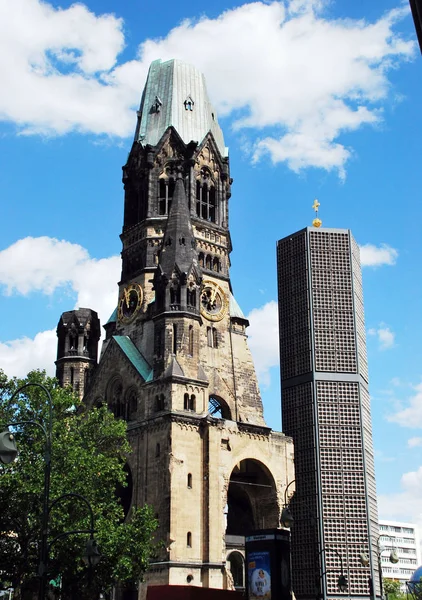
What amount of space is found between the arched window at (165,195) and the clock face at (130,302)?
291 inches

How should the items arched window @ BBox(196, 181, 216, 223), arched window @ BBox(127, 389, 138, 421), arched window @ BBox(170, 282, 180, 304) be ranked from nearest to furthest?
arched window @ BBox(127, 389, 138, 421) < arched window @ BBox(170, 282, 180, 304) < arched window @ BBox(196, 181, 216, 223)

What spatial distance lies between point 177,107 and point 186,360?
27.9m

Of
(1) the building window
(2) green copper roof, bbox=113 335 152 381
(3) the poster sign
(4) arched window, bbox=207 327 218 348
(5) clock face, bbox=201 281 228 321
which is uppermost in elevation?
(5) clock face, bbox=201 281 228 321

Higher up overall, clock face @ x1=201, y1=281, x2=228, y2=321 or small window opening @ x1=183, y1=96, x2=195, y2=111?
small window opening @ x1=183, y1=96, x2=195, y2=111

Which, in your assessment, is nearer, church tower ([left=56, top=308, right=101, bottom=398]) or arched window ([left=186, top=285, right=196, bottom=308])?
arched window ([left=186, top=285, right=196, bottom=308])

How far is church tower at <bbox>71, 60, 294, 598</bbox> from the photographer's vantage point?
5875 centimetres

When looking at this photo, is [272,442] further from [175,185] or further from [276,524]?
[175,185]

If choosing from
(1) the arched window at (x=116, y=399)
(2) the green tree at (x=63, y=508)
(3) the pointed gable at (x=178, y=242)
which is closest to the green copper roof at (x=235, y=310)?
(3) the pointed gable at (x=178, y=242)

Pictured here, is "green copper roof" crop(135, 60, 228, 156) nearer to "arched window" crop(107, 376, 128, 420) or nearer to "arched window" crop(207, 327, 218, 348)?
"arched window" crop(207, 327, 218, 348)

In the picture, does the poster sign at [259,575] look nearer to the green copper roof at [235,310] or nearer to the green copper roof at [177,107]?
the green copper roof at [235,310]

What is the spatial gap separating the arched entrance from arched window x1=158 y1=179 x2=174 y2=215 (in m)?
23.6

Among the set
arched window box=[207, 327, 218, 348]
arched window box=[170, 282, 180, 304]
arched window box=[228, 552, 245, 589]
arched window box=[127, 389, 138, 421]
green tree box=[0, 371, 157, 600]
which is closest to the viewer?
green tree box=[0, 371, 157, 600]

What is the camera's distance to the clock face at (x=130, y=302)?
237 feet

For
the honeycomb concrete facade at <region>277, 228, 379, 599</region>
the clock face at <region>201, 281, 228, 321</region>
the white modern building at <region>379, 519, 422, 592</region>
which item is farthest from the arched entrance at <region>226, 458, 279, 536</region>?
the white modern building at <region>379, 519, 422, 592</region>
